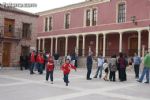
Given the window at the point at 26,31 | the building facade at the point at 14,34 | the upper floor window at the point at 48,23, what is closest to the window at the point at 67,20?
the upper floor window at the point at 48,23

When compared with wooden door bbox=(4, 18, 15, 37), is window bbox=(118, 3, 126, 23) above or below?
above

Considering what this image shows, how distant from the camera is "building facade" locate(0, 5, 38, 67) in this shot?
88.1 ft

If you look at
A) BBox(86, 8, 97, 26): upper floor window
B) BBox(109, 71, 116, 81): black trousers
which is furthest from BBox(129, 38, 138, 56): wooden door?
BBox(109, 71, 116, 81): black trousers

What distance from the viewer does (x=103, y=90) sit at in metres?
13.2

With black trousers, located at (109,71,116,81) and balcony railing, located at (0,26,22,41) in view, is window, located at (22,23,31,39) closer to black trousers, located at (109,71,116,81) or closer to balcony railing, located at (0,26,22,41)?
balcony railing, located at (0,26,22,41)

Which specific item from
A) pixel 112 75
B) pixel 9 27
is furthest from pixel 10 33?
pixel 112 75

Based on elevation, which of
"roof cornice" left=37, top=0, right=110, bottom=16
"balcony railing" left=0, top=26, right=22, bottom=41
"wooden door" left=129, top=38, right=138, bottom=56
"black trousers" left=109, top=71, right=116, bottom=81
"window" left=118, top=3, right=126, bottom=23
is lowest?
"black trousers" left=109, top=71, right=116, bottom=81

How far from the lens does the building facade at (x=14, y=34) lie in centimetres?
2684

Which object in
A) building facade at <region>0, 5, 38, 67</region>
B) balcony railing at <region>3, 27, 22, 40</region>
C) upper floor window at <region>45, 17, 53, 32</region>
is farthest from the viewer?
upper floor window at <region>45, 17, 53, 32</region>

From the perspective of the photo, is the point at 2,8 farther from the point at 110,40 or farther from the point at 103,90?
the point at 103,90

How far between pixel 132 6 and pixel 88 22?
707 cm

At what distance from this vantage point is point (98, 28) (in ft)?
114

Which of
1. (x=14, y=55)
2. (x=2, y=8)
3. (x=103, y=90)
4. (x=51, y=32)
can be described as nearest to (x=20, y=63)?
(x=14, y=55)

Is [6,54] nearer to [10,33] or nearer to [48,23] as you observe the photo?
[10,33]
